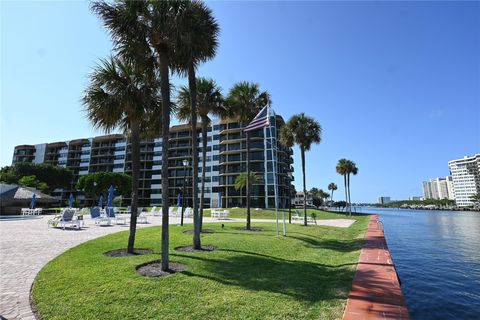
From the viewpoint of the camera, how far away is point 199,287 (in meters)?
6.77

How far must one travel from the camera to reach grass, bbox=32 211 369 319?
5.39 meters

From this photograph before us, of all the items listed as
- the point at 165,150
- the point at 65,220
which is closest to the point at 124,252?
the point at 165,150

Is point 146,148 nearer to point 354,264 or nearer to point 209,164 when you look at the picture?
point 209,164

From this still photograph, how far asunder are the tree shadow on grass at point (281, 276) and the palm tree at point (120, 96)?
4149mm

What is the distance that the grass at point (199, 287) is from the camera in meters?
5.39

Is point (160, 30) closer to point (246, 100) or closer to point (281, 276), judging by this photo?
point (281, 276)

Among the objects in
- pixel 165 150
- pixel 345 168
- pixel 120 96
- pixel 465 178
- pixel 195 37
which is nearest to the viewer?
pixel 165 150

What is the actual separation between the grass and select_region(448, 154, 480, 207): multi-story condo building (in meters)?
195

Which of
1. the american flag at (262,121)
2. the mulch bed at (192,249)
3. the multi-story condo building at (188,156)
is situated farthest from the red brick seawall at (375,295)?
the multi-story condo building at (188,156)

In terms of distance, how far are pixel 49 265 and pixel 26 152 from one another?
392 ft

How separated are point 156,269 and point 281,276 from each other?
147 inches

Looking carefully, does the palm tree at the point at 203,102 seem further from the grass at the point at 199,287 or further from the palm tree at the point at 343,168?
the palm tree at the point at 343,168

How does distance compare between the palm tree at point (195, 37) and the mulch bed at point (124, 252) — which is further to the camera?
the mulch bed at point (124, 252)

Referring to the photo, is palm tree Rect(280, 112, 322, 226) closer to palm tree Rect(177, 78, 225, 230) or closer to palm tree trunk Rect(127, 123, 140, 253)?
palm tree Rect(177, 78, 225, 230)
